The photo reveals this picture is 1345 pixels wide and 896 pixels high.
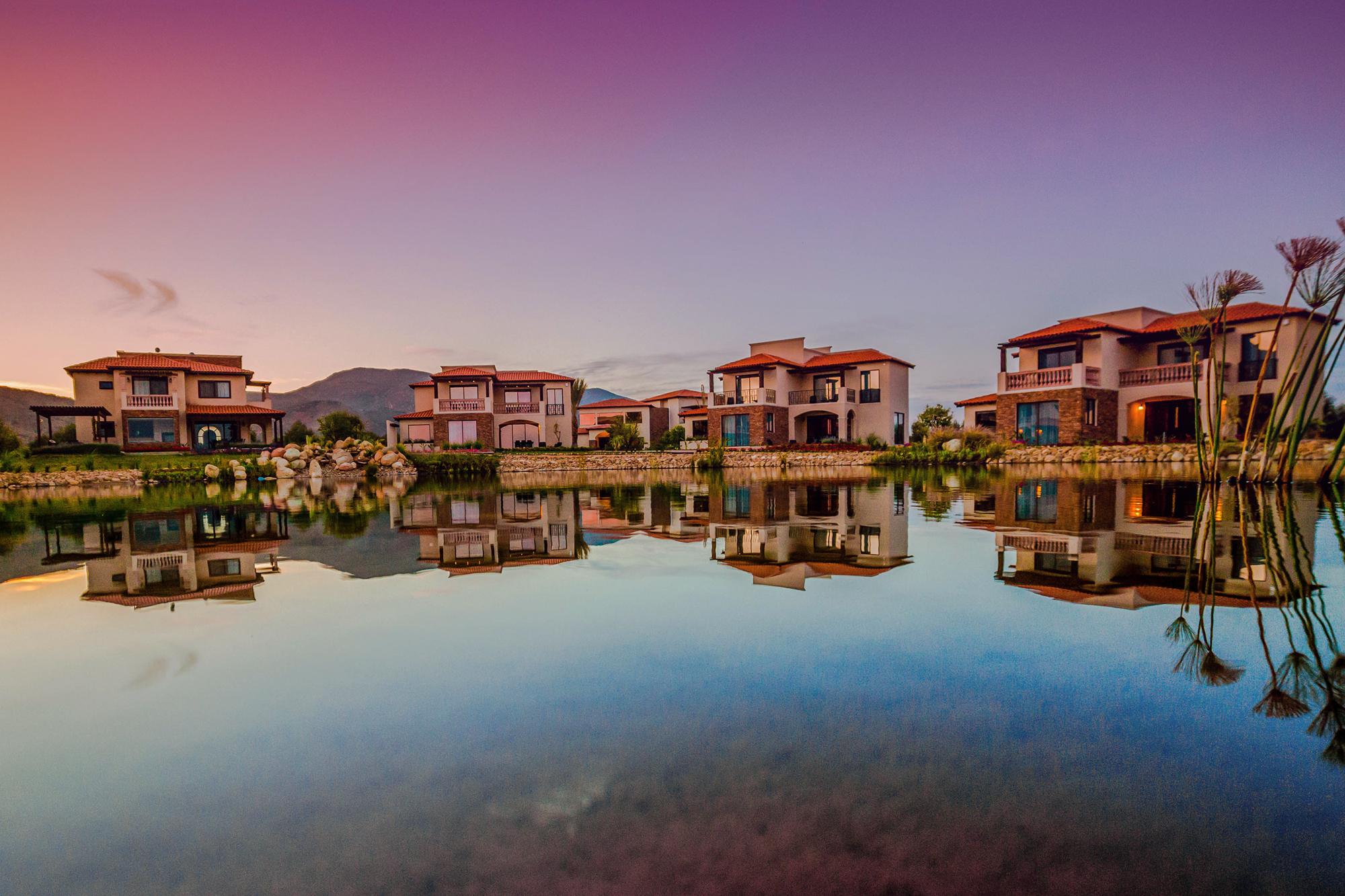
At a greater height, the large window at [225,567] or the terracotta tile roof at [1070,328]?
the terracotta tile roof at [1070,328]

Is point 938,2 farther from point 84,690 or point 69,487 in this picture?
point 69,487

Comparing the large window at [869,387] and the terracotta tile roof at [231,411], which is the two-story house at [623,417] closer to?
the large window at [869,387]

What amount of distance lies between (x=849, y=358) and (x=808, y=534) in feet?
117

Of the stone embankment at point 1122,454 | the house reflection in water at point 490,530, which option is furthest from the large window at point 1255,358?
the house reflection in water at point 490,530

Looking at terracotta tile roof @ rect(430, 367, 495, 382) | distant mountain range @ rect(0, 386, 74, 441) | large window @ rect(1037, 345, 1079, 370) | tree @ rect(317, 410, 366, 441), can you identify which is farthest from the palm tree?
distant mountain range @ rect(0, 386, 74, 441)

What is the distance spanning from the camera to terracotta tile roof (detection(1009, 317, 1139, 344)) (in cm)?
3103

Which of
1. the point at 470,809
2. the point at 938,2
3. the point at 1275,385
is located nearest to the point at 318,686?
the point at 470,809

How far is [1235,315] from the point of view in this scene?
93.2 feet

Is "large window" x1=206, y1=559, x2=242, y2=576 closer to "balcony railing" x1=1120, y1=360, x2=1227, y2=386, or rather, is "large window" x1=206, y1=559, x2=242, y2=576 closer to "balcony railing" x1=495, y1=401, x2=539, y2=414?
"balcony railing" x1=1120, y1=360, x2=1227, y2=386

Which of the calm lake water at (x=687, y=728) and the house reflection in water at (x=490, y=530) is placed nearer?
the calm lake water at (x=687, y=728)

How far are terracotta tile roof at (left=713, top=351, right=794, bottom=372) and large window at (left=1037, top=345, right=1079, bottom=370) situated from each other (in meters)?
15.3

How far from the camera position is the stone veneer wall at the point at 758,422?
1640 inches

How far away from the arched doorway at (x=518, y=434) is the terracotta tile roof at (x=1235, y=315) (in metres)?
39.0

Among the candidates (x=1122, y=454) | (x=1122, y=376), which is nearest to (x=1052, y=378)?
(x=1122, y=376)
